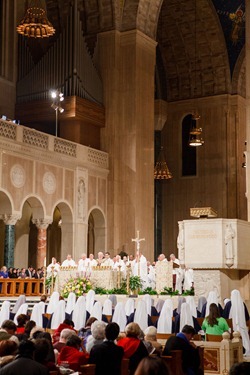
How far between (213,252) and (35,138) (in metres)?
11.8

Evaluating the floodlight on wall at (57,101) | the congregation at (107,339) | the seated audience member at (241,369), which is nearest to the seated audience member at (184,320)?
the congregation at (107,339)

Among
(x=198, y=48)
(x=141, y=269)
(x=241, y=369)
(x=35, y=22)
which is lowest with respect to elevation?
(x=241, y=369)

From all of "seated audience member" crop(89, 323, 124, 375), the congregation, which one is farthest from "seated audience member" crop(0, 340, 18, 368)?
"seated audience member" crop(89, 323, 124, 375)

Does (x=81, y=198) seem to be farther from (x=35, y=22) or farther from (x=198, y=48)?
(x=198, y=48)

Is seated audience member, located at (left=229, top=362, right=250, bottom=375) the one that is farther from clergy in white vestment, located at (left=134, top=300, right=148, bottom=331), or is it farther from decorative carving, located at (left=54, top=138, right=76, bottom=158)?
decorative carving, located at (left=54, top=138, right=76, bottom=158)

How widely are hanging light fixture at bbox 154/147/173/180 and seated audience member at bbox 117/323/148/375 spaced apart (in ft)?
87.1

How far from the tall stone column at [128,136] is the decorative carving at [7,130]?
585cm

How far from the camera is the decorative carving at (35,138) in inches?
991

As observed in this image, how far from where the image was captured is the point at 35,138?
25625 millimetres

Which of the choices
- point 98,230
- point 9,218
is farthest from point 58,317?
point 98,230

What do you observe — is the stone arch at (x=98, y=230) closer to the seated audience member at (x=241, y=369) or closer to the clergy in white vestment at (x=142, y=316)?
the clergy in white vestment at (x=142, y=316)

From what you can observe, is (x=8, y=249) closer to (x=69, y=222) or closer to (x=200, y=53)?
(x=69, y=222)

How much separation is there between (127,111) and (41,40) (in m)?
4.77

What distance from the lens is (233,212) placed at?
1410 inches
